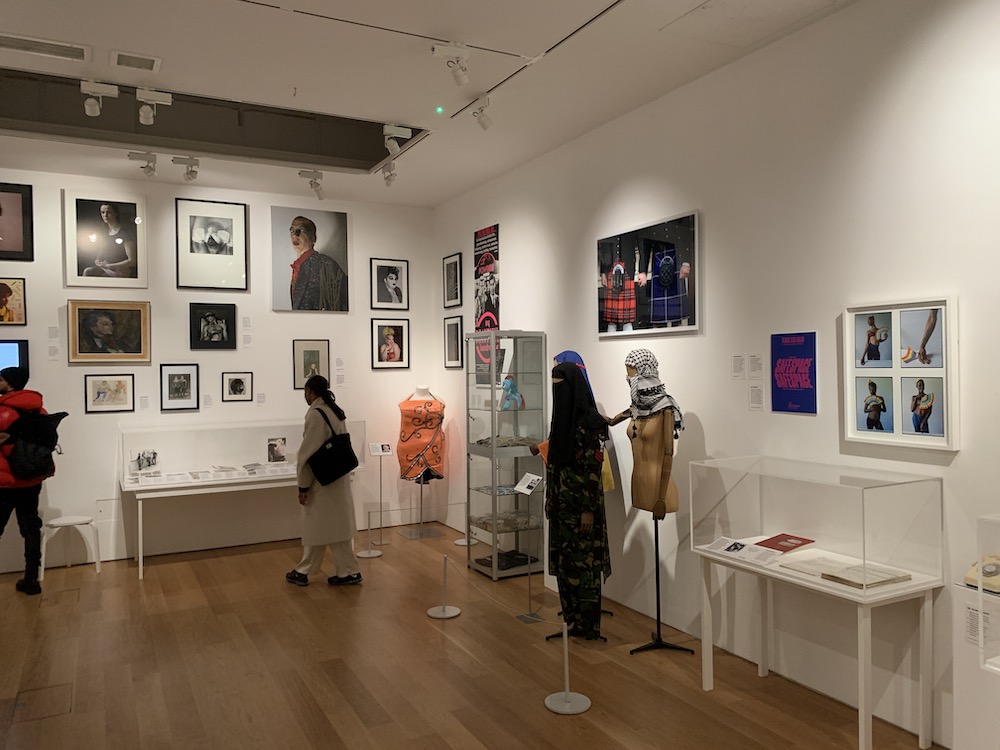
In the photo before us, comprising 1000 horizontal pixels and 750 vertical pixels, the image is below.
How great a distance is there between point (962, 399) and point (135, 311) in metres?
6.56

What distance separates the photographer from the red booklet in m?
3.75

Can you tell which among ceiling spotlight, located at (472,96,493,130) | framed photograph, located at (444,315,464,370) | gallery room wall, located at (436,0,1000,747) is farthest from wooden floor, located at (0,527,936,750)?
ceiling spotlight, located at (472,96,493,130)

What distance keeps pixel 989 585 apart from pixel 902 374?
3.19 ft

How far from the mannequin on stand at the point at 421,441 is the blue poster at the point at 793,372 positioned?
4318 millimetres

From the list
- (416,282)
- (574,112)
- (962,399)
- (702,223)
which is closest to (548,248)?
(574,112)

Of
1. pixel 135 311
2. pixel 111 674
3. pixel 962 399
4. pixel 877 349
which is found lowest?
pixel 111 674

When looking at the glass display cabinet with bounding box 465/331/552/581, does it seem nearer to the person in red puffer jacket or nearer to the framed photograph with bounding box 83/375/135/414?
the framed photograph with bounding box 83/375/135/414

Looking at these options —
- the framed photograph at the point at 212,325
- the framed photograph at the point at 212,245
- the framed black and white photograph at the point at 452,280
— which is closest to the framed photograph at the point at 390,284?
the framed black and white photograph at the point at 452,280

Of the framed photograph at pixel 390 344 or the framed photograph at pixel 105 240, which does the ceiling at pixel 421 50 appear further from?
the framed photograph at pixel 390 344

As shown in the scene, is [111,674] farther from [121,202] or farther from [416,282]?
[416,282]

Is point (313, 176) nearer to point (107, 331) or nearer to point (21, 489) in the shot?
point (107, 331)

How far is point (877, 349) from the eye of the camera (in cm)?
356

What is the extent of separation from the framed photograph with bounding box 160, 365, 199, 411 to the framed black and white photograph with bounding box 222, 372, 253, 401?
0.27 meters

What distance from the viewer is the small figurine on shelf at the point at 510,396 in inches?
242
